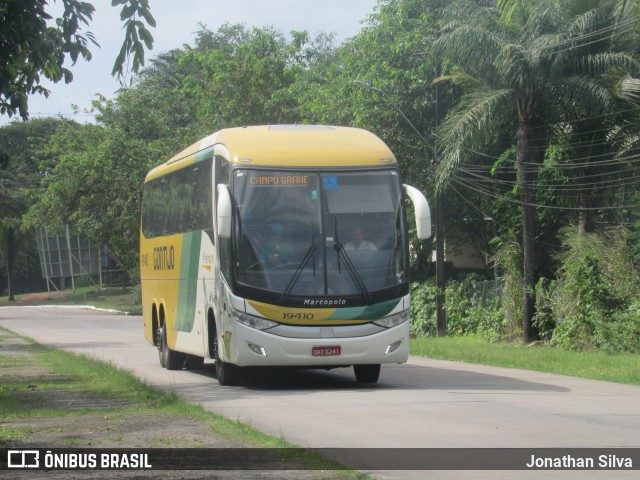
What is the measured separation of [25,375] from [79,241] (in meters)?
66.6

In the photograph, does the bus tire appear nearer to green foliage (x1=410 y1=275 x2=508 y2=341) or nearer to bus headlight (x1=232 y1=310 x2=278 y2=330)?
bus headlight (x1=232 y1=310 x2=278 y2=330)

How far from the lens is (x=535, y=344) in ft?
Answer: 95.6

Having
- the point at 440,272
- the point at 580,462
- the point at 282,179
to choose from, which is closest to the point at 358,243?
the point at 282,179

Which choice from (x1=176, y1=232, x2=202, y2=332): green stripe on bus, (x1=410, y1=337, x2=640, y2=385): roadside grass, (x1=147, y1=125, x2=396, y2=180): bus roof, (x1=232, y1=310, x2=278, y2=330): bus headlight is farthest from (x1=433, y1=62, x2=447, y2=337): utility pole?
(x1=232, y1=310, x2=278, y2=330): bus headlight

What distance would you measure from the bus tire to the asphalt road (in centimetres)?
20

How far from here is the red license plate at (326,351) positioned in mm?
15758

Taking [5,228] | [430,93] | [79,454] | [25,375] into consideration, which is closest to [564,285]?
[430,93]

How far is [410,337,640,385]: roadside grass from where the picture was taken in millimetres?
20344

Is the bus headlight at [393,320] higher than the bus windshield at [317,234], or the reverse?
the bus windshield at [317,234]

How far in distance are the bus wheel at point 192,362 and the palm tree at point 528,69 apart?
32.7 ft

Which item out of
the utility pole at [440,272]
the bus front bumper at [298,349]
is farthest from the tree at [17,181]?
the bus front bumper at [298,349]

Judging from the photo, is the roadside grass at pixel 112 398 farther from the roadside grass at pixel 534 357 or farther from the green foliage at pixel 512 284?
the green foliage at pixel 512 284

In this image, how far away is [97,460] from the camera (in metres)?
9.31

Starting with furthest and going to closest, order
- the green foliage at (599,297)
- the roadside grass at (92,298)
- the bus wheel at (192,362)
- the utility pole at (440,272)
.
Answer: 1. the roadside grass at (92,298)
2. the utility pole at (440,272)
3. the green foliage at (599,297)
4. the bus wheel at (192,362)
